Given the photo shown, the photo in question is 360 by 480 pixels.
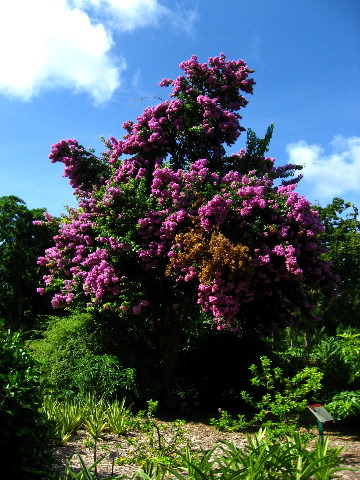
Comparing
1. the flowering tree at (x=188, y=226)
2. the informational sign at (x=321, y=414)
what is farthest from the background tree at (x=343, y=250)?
the informational sign at (x=321, y=414)

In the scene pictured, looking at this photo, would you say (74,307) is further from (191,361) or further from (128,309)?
(191,361)

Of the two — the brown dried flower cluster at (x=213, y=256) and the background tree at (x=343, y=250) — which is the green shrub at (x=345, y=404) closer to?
the brown dried flower cluster at (x=213, y=256)

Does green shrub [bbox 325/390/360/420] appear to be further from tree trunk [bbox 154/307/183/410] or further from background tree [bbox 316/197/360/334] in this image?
background tree [bbox 316/197/360/334]

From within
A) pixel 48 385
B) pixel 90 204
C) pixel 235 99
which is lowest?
pixel 48 385

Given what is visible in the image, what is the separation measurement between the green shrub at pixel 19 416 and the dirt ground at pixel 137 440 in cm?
51

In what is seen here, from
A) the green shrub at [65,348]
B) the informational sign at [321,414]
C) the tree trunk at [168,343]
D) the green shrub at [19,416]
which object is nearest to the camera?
the green shrub at [19,416]

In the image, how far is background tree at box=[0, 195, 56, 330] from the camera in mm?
26734

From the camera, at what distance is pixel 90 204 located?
9562 mm

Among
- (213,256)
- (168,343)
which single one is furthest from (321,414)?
(168,343)

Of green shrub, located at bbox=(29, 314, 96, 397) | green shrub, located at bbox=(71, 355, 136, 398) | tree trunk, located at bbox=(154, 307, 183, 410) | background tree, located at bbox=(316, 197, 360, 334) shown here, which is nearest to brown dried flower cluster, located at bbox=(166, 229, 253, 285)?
green shrub, located at bbox=(71, 355, 136, 398)

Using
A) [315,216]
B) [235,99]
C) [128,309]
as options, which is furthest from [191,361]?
[235,99]

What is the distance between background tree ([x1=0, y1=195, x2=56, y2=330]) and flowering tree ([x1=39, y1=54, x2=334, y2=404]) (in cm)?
1728

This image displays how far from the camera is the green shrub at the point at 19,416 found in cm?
351

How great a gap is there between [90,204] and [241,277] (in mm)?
3823
